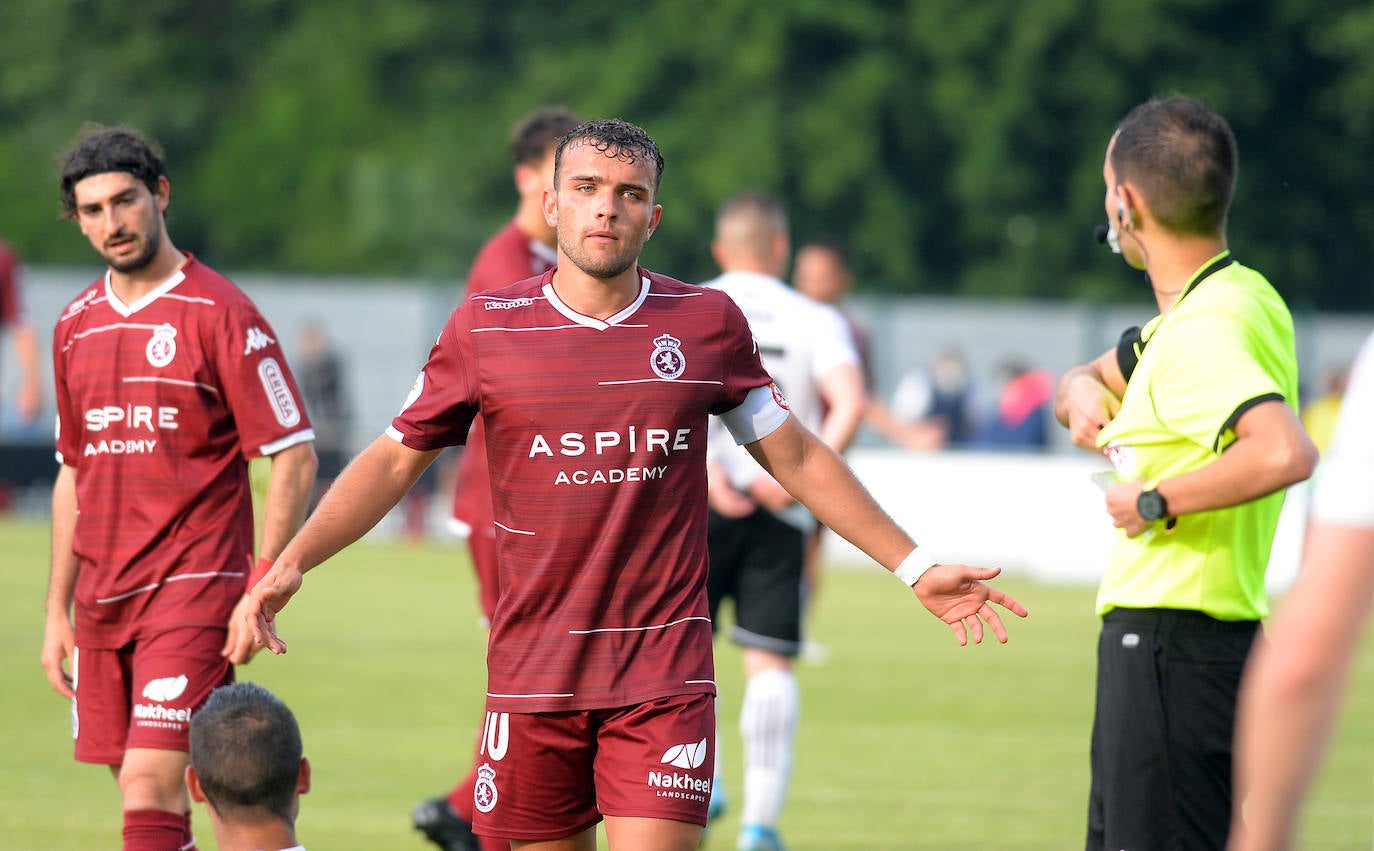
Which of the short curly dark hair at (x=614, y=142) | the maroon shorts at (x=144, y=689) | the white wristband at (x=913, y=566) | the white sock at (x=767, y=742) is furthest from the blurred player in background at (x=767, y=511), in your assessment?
the short curly dark hair at (x=614, y=142)

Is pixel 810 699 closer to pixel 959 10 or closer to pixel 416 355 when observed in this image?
pixel 416 355

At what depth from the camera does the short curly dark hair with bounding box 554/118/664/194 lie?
4.64 metres

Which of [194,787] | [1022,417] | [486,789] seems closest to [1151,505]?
[486,789]

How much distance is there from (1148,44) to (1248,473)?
1435 inches

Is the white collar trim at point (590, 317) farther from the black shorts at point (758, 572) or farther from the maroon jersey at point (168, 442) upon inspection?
the black shorts at point (758, 572)

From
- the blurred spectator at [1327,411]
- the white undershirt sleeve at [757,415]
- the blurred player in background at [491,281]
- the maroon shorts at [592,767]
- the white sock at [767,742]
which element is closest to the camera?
the maroon shorts at [592,767]

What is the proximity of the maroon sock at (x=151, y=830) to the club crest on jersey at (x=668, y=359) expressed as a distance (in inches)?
81.8

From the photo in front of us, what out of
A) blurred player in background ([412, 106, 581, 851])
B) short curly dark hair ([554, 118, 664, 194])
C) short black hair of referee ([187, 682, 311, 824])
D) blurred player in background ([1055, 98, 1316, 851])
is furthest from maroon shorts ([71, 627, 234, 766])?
blurred player in background ([1055, 98, 1316, 851])

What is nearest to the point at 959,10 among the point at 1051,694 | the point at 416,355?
the point at 416,355

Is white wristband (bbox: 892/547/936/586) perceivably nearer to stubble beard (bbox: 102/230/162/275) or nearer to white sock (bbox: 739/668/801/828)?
stubble beard (bbox: 102/230/162/275)

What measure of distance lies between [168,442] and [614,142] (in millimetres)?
1933

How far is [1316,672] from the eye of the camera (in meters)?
2.34

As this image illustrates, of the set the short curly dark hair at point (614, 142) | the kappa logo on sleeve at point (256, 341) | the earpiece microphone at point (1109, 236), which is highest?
the short curly dark hair at point (614, 142)

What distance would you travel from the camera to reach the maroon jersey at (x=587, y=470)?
4.64 metres
